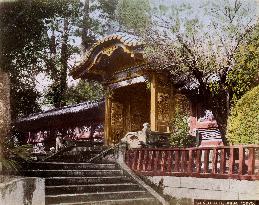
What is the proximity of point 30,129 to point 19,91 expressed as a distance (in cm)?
570

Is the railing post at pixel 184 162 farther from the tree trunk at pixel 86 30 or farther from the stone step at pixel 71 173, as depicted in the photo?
the tree trunk at pixel 86 30

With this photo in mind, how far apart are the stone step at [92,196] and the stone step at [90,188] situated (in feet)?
0.88

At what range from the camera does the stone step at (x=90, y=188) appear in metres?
7.59

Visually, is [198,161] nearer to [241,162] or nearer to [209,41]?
[241,162]

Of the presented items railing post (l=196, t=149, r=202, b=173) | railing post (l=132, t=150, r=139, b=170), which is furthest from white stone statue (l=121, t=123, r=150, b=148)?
railing post (l=196, t=149, r=202, b=173)

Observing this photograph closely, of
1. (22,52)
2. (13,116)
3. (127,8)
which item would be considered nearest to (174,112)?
(22,52)

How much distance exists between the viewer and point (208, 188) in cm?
794

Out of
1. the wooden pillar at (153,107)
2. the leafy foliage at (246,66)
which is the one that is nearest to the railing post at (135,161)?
the wooden pillar at (153,107)

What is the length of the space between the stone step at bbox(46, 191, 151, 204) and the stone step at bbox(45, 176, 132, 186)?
64 centimetres

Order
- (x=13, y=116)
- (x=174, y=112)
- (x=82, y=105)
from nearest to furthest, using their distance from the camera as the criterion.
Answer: (x=174, y=112)
(x=82, y=105)
(x=13, y=116)

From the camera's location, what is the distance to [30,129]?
22656mm

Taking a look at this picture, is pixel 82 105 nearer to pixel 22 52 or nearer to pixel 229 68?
pixel 22 52

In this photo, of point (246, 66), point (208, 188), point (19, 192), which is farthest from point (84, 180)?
point (246, 66)

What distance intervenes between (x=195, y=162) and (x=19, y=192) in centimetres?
441
